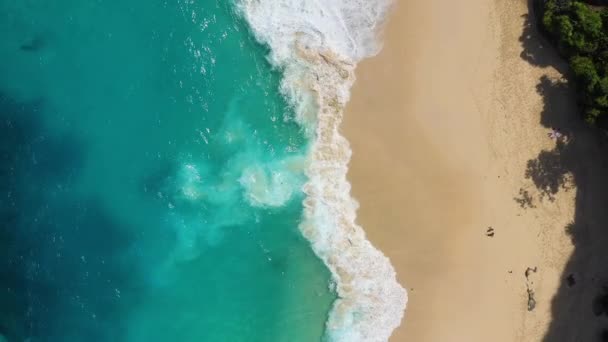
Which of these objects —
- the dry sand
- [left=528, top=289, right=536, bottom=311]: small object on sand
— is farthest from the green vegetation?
[left=528, top=289, right=536, bottom=311]: small object on sand

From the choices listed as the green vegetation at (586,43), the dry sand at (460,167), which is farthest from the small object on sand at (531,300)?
the green vegetation at (586,43)

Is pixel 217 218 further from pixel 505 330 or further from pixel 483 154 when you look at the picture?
pixel 505 330

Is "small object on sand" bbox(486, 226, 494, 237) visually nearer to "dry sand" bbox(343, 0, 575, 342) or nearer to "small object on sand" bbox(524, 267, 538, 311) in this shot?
"dry sand" bbox(343, 0, 575, 342)

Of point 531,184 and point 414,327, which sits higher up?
point 531,184

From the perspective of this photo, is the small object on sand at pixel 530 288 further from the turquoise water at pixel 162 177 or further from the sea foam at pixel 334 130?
the turquoise water at pixel 162 177

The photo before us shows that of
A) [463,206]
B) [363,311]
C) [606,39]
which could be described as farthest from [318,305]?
[606,39]
